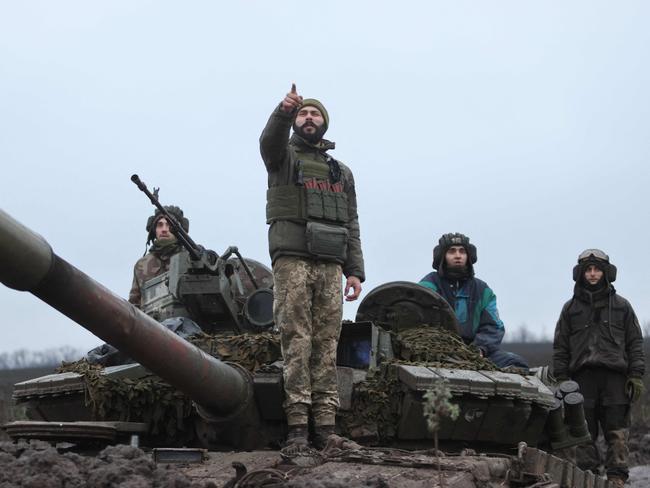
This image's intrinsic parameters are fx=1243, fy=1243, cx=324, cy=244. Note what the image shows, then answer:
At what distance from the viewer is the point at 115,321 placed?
6992 mm

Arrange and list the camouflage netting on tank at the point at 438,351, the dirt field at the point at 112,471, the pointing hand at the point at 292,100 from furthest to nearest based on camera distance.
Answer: the camouflage netting on tank at the point at 438,351 < the pointing hand at the point at 292,100 < the dirt field at the point at 112,471

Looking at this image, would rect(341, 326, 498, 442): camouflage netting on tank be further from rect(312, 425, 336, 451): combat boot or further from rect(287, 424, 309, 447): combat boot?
rect(287, 424, 309, 447): combat boot

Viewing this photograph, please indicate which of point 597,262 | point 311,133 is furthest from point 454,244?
point 311,133

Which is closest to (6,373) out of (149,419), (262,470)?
(149,419)

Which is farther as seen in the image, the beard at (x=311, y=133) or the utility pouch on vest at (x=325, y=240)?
the beard at (x=311, y=133)

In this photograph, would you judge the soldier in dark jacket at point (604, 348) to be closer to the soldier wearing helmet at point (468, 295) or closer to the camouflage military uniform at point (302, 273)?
the soldier wearing helmet at point (468, 295)

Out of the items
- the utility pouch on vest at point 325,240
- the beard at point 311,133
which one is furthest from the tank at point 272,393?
the beard at point 311,133

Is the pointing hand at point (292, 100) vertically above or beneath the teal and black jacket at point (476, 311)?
above

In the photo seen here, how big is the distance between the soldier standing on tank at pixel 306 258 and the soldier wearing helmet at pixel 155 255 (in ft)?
11.7

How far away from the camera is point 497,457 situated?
8031mm

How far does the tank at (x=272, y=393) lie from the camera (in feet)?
23.6

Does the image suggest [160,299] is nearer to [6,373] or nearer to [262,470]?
[262,470]

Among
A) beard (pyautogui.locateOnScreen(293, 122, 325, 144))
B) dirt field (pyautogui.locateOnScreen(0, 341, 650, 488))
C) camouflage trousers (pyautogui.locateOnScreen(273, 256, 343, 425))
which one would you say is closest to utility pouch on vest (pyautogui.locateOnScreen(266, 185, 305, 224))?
camouflage trousers (pyautogui.locateOnScreen(273, 256, 343, 425))

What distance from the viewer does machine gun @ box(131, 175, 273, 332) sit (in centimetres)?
1102
